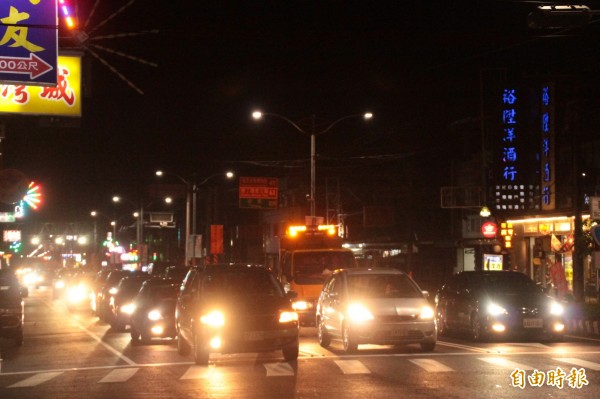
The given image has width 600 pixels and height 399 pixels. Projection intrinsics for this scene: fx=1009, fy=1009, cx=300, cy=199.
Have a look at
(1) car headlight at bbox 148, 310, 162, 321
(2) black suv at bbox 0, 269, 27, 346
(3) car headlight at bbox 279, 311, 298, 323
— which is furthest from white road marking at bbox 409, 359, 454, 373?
(2) black suv at bbox 0, 269, 27, 346

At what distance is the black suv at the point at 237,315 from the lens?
1756cm

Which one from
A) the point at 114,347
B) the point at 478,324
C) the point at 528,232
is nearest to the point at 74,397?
the point at 114,347

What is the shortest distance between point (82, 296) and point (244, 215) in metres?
48.4

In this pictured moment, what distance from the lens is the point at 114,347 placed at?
22328 millimetres

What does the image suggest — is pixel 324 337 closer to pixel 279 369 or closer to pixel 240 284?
pixel 240 284

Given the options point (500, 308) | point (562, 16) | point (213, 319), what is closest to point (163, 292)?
point (213, 319)

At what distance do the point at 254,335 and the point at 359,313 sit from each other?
2.43 meters

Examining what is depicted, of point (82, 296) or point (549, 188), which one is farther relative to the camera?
point (82, 296)

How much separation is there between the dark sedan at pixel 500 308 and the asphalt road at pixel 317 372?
1.56 ft

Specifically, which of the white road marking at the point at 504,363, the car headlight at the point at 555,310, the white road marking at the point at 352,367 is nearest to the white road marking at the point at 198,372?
the white road marking at the point at 352,367

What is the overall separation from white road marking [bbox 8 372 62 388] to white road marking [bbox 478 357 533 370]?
7.06 metres

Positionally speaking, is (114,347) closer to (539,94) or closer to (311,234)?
(311,234)

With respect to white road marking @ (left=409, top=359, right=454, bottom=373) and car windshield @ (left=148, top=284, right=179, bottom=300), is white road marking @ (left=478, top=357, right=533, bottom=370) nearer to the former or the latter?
white road marking @ (left=409, top=359, right=454, bottom=373)

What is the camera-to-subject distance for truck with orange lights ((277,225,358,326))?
26.4m
